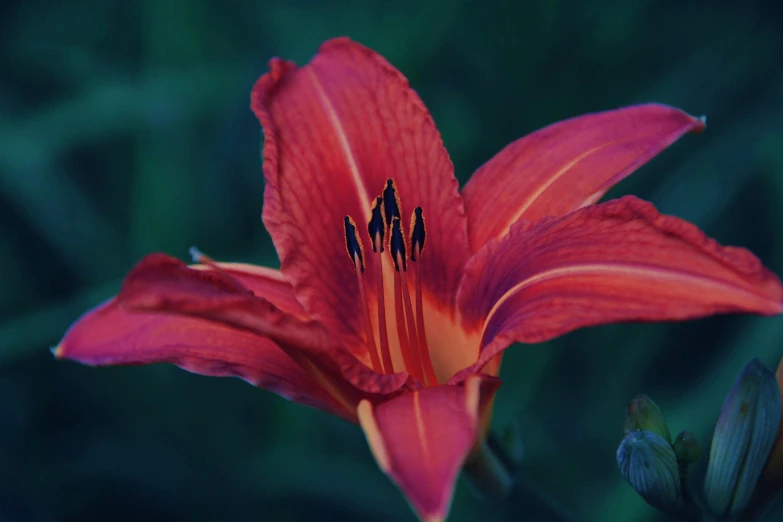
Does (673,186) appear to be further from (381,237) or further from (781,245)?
(381,237)

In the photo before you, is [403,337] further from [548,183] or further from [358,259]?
[548,183]

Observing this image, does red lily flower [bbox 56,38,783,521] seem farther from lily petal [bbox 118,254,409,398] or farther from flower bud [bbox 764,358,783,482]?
flower bud [bbox 764,358,783,482]

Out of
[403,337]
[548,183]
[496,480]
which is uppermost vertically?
[548,183]

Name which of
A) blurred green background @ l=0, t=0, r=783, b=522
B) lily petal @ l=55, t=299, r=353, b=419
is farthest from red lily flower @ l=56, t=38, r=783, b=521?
blurred green background @ l=0, t=0, r=783, b=522

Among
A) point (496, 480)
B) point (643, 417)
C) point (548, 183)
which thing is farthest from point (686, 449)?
point (548, 183)

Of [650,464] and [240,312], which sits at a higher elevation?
[240,312]

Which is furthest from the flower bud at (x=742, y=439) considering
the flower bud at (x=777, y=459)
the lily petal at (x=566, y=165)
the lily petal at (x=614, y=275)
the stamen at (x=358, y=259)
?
the stamen at (x=358, y=259)

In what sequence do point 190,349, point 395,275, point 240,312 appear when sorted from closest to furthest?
point 240,312 < point 190,349 < point 395,275
